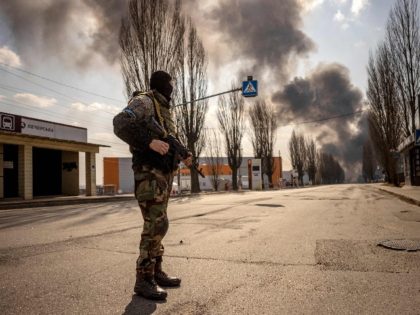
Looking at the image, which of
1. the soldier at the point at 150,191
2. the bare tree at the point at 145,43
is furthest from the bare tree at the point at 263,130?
the soldier at the point at 150,191

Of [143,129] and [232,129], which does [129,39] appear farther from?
[143,129]

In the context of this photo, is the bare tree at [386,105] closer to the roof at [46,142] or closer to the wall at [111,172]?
the roof at [46,142]

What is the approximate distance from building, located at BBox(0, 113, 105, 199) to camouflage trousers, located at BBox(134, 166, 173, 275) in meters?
19.9

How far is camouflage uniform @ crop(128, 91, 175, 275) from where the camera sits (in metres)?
2.88

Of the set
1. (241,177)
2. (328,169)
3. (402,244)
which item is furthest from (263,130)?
(328,169)

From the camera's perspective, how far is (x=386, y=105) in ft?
105

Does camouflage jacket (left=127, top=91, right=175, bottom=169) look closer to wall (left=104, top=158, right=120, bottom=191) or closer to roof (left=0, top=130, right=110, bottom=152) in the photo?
roof (left=0, top=130, right=110, bottom=152)

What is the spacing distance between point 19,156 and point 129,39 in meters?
10.5

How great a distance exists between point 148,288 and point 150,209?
1.83 ft

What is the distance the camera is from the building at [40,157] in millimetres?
22075

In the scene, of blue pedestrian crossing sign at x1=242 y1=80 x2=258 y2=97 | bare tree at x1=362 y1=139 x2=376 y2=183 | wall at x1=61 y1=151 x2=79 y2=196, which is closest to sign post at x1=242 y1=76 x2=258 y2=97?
blue pedestrian crossing sign at x1=242 y1=80 x2=258 y2=97

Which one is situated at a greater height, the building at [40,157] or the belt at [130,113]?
the building at [40,157]

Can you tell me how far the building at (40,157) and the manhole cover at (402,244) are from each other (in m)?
20.0

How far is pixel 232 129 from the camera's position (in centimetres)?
4431
